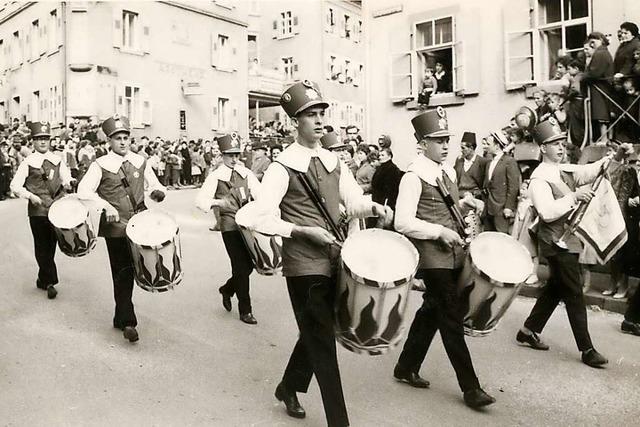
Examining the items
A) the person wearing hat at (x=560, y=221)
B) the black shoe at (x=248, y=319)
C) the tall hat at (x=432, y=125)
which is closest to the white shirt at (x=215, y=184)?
the black shoe at (x=248, y=319)

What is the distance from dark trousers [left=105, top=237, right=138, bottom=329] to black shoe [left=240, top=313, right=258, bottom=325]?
117 centimetres

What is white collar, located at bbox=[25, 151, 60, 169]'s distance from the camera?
8.55 meters

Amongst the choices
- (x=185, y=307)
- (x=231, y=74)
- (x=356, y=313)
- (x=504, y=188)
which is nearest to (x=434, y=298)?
(x=356, y=313)

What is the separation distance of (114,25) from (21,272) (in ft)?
74.6

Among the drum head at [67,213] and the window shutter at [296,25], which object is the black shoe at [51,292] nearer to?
the drum head at [67,213]

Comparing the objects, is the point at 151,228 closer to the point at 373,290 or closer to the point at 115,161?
→ the point at 115,161

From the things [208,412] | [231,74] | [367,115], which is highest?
[231,74]

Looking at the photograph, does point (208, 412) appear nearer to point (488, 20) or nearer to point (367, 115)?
point (488, 20)

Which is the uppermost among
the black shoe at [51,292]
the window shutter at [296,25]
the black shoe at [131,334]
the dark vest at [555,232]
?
the window shutter at [296,25]

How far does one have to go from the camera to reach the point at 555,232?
19.6 ft

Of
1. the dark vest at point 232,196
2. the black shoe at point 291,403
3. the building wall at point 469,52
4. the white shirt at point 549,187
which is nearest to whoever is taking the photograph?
the black shoe at point 291,403

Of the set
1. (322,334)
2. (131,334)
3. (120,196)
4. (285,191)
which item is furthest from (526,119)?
(322,334)

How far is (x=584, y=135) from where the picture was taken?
35.6 ft

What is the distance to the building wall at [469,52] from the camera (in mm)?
13211
